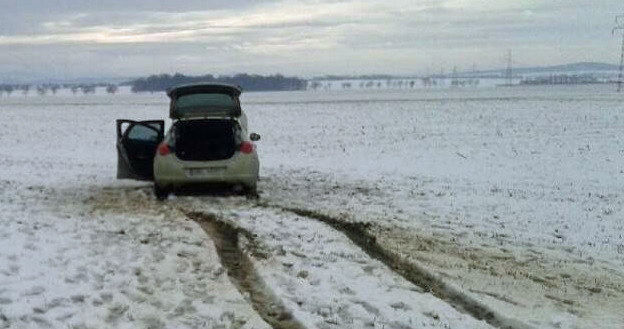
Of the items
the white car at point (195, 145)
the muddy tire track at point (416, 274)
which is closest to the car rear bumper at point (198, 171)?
the white car at point (195, 145)

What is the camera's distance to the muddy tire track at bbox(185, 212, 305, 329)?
5.97 meters

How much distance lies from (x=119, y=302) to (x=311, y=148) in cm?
1765

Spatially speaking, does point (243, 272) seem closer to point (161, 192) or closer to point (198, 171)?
point (198, 171)

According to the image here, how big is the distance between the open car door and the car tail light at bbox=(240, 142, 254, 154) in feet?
6.63

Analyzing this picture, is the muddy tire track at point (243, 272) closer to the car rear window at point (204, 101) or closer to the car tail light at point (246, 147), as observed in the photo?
the car tail light at point (246, 147)

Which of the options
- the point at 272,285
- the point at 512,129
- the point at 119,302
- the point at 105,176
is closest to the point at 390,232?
the point at 272,285

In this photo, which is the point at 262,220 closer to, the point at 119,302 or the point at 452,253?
the point at 452,253

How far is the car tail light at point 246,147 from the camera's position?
12172mm

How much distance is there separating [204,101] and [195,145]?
84 centimetres

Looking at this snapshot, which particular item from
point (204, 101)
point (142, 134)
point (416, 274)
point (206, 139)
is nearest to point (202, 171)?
point (206, 139)

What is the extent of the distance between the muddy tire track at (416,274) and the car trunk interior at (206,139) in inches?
94.3

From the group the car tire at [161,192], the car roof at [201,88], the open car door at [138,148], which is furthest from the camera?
the open car door at [138,148]

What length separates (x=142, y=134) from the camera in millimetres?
13484

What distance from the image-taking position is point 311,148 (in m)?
23.6
